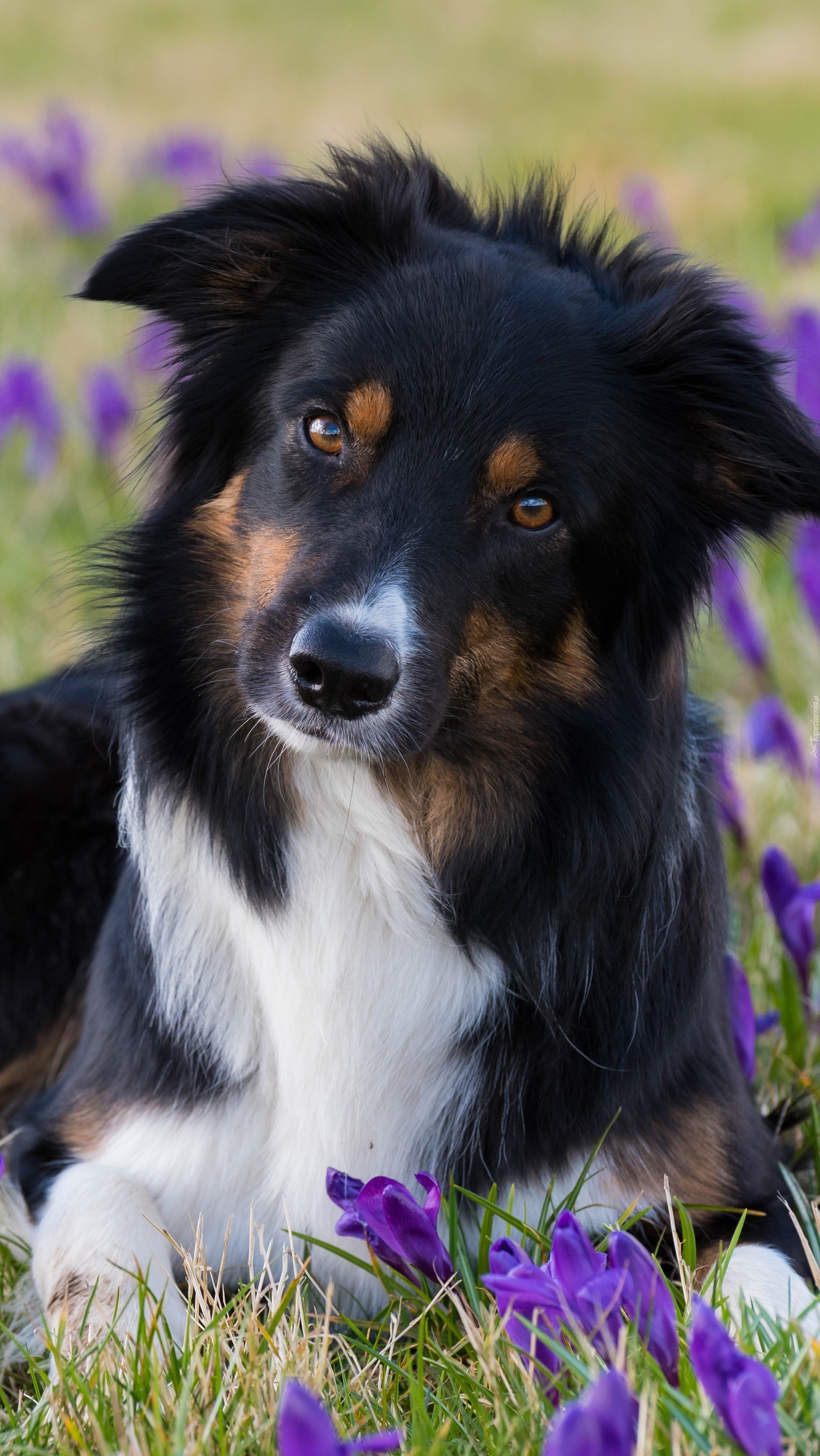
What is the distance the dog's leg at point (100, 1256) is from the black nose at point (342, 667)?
0.96 meters

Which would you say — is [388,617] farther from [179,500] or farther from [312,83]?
[312,83]

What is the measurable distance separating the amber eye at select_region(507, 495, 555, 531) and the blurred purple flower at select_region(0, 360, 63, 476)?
4.33 m

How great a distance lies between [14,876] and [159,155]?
7.22 m

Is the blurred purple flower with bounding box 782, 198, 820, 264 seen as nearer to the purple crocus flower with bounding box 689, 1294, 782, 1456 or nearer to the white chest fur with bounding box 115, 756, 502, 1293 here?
the white chest fur with bounding box 115, 756, 502, 1293

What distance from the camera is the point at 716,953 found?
2912mm

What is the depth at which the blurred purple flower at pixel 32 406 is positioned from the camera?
6.29 metres

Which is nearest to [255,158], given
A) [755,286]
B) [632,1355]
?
[755,286]

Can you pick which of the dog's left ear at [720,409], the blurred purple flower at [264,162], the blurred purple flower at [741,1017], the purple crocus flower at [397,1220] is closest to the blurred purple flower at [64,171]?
the blurred purple flower at [264,162]

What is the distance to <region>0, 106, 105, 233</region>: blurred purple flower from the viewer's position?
882cm

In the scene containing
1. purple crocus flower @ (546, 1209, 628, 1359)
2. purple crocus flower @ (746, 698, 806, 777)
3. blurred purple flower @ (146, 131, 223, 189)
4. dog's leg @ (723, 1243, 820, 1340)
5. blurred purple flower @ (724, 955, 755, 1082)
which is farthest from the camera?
blurred purple flower @ (146, 131, 223, 189)

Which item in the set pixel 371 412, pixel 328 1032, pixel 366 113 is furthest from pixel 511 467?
pixel 366 113

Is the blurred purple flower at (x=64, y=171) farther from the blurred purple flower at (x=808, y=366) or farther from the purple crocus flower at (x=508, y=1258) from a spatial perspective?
the purple crocus flower at (x=508, y=1258)

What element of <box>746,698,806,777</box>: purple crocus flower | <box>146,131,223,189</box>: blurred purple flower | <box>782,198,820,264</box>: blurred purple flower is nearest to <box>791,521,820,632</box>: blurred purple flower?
<box>746,698,806,777</box>: purple crocus flower

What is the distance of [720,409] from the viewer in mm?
2619
